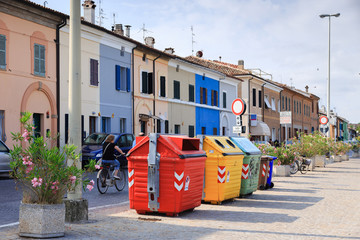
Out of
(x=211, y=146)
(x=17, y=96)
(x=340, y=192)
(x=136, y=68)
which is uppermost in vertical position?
(x=136, y=68)

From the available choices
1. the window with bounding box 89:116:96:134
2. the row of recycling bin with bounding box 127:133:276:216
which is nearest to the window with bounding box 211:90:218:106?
the window with bounding box 89:116:96:134

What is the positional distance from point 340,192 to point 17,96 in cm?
1392

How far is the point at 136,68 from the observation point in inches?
A: 1299

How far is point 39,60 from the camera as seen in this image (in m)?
24.5

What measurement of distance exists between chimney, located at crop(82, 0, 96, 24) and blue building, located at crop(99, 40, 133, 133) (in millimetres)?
2274

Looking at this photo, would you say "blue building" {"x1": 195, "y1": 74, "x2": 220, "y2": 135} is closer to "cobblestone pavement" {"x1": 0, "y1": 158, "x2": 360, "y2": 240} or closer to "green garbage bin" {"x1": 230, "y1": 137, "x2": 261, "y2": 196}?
"green garbage bin" {"x1": 230, "y1": 137, "x2": 261, "y2": 196}

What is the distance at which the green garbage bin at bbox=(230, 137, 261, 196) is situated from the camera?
545 inches

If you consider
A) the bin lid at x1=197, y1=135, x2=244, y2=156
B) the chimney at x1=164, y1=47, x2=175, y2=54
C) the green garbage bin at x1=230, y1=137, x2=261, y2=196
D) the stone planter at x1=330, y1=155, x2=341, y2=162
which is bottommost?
the stone planter at x1=330, y1=155, x2=341, y2=162

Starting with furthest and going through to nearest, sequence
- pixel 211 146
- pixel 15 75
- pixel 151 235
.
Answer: pixel 15 75 < pixel 211 146 < pixel 151 235

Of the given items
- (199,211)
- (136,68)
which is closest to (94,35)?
(136,68)

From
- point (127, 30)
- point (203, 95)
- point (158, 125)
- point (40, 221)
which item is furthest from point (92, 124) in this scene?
point (40, 221)

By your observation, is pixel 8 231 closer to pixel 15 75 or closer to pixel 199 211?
pixel 199 211

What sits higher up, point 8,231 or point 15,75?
point 15,75

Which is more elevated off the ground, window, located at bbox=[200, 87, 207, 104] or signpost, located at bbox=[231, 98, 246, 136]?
window, located at bbox=[200, 87, 207, 104]
